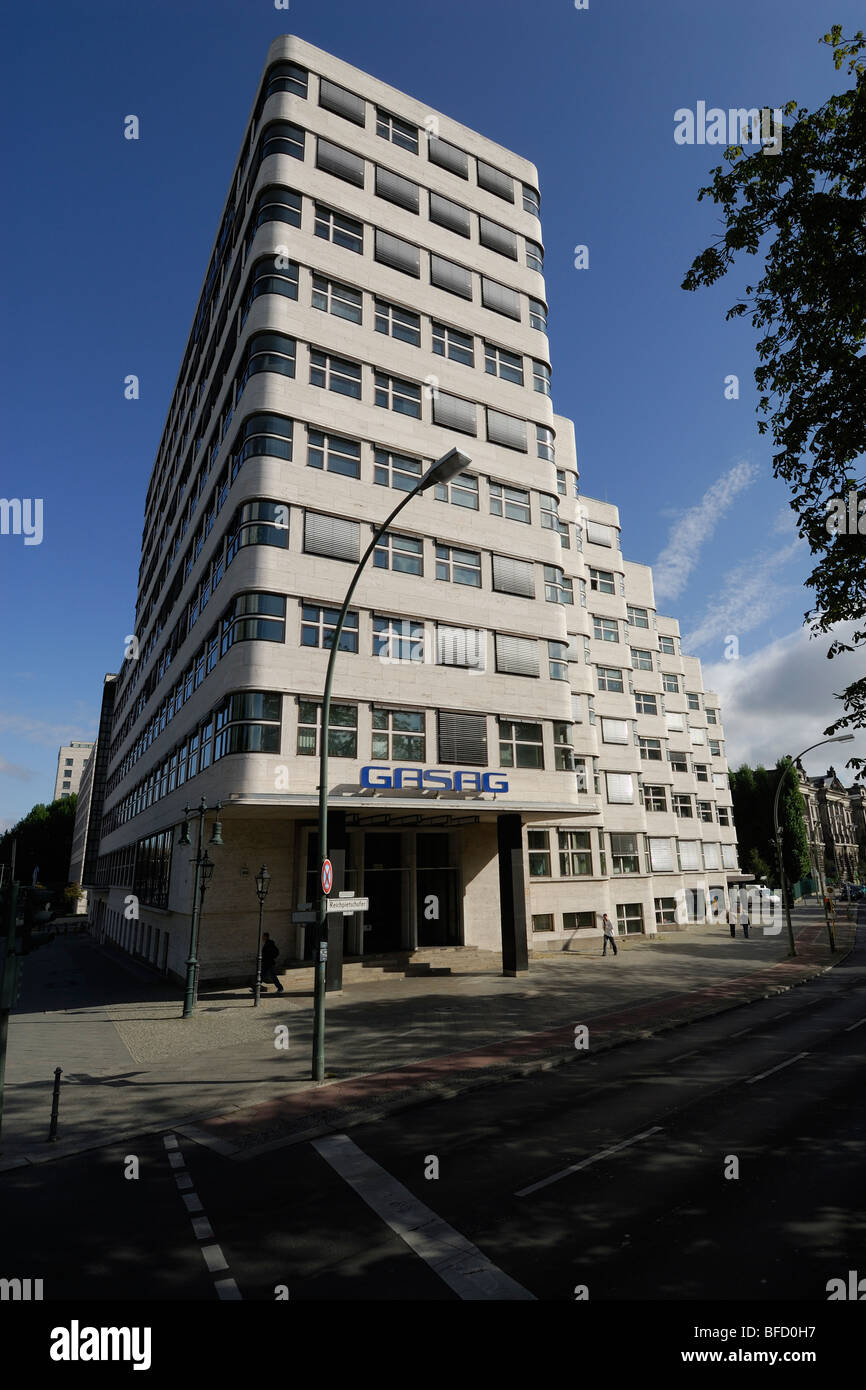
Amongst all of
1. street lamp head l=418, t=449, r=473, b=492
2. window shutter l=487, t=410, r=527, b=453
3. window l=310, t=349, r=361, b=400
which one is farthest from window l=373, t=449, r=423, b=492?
street lamp head l=418, t=449, r=473, b=492

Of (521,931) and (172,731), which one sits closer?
(521,931)

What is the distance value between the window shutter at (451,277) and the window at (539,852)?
23.8 metres

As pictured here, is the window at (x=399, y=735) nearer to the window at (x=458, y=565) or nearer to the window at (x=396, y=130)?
the window at (x=458, y=565)

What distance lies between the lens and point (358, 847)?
26828mm

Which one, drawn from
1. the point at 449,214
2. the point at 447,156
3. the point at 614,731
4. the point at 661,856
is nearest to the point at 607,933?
the point at 614,731

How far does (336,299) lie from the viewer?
82.7 feet

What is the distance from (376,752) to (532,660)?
24.4ft

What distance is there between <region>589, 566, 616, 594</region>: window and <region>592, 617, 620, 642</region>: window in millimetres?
1730

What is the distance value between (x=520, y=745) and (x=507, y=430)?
501 inches

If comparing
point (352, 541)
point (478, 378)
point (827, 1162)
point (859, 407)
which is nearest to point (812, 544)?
point (859, 407)

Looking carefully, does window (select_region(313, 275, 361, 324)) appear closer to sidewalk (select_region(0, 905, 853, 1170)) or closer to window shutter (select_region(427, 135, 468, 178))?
window shutter (select_region(427, 135, 468, 178))

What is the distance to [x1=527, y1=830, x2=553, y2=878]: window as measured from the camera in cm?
3397

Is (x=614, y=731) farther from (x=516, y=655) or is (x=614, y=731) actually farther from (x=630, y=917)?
(x=516, y=655)
